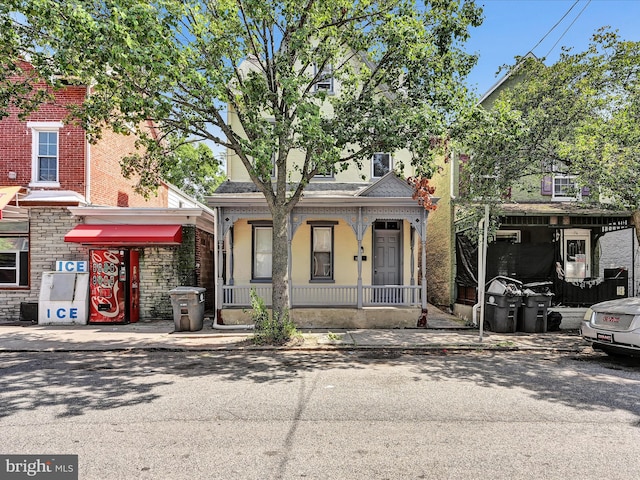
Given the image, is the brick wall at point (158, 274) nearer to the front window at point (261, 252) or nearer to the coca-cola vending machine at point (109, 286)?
the coca-cola vending machine at point (109, 286)

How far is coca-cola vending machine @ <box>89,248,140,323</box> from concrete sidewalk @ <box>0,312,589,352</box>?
0.37m

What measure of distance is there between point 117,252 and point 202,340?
4.51 metres

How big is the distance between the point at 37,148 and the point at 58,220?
246 cm

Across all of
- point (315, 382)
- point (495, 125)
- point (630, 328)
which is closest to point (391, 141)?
point (495, 125)

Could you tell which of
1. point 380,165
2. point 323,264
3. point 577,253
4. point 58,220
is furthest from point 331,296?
point 577,253

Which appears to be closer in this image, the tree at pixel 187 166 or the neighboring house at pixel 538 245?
the tree at pixel 187 166

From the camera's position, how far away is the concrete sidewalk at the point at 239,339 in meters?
9.72

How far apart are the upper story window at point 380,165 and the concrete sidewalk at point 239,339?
18.4ft

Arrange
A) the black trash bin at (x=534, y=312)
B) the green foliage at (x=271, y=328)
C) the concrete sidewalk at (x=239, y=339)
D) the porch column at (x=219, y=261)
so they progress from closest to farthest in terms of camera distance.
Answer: the concrete sidewalk at (x=239, y=339)
the green foliage at (x=271, y=328)
the black trash bin at (x=534, y=312)
the porch column at (x=219, y=261)

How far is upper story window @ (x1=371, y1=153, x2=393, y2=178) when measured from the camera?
49.1 feet

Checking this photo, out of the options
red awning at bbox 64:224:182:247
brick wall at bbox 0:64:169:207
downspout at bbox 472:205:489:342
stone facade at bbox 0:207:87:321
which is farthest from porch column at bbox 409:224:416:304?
stone facade at bbox 0:207:87:321

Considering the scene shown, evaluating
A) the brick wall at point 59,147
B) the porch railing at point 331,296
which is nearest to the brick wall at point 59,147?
the brick wall at point 59,147

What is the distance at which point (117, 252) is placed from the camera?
1284cm

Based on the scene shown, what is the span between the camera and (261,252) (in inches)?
546
